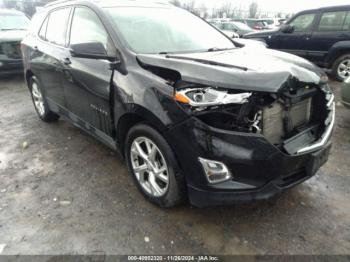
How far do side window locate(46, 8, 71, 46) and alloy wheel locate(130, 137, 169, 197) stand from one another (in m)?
1.81

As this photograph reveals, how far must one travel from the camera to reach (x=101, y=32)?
111 inches

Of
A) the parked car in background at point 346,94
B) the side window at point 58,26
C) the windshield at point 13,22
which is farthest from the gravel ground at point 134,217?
A: the windshield at point 13,22

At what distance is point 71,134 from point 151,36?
7.26 ft

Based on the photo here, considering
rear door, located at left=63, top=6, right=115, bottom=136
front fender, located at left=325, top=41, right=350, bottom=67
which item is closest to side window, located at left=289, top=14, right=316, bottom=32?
front fender, located at left=325, top=41, right=350, bottom=67

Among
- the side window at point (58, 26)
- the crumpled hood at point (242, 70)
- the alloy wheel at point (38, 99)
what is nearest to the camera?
the crumpled hood at point (242, 70)

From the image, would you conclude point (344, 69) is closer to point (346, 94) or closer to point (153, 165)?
point (346, 94)

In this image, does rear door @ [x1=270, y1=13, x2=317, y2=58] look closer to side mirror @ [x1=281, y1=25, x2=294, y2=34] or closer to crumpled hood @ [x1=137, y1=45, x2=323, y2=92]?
side mirror @ [x1=281, y1=25, x2=294, y2=34]

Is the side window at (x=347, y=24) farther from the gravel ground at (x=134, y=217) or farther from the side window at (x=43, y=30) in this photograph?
the side window at (x=43, y=30)

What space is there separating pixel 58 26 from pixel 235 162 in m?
→ 3.07

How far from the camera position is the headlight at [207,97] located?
6.41ft

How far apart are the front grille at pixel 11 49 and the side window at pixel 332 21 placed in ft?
26.1

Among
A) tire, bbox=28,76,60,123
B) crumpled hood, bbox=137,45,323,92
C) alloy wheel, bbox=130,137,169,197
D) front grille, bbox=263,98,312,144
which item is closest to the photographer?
crumpled hood, bbox=137,45,323,92

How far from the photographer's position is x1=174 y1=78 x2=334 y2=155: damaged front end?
1975 mm

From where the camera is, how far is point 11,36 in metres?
7.40
